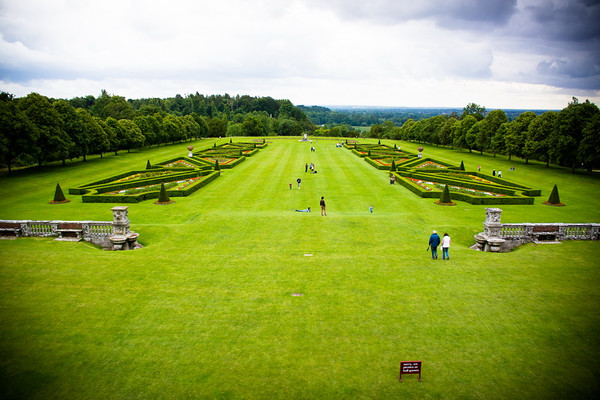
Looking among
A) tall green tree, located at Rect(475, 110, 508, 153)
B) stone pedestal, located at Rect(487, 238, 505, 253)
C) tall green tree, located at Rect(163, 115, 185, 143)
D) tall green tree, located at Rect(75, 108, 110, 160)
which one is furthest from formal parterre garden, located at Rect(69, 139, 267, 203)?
tall green tree, located at Rect(475, 110, 508, 153)

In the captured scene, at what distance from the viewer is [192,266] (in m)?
18.3

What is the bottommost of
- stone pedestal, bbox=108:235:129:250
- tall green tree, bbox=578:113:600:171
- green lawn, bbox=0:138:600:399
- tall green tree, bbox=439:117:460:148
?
green lawn, bbox=0:138:600:399

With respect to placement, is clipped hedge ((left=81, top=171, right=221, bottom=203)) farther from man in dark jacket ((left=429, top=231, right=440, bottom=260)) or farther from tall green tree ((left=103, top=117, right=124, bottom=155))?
tall green tree ((left=103, top=117, right=124, bottom=155))

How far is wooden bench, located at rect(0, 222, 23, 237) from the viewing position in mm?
22109

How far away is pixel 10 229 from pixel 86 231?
4937mm

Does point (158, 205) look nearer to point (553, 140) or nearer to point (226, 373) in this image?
point (226, 373)

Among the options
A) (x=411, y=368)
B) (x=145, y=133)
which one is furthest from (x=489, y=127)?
(x=411, y=368)

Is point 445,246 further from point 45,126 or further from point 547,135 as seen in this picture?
point 45,126

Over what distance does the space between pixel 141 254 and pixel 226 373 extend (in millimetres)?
11914

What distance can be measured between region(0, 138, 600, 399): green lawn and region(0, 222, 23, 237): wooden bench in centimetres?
127

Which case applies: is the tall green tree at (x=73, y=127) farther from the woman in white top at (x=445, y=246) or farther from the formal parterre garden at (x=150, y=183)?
the woman in white top at (x=445, y=246)

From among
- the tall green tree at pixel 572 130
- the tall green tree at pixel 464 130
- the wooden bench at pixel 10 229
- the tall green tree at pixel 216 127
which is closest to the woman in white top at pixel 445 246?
the wooden bench at pixel 10 229

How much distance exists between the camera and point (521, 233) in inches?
864

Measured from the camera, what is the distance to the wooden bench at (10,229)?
22109 millimetres
